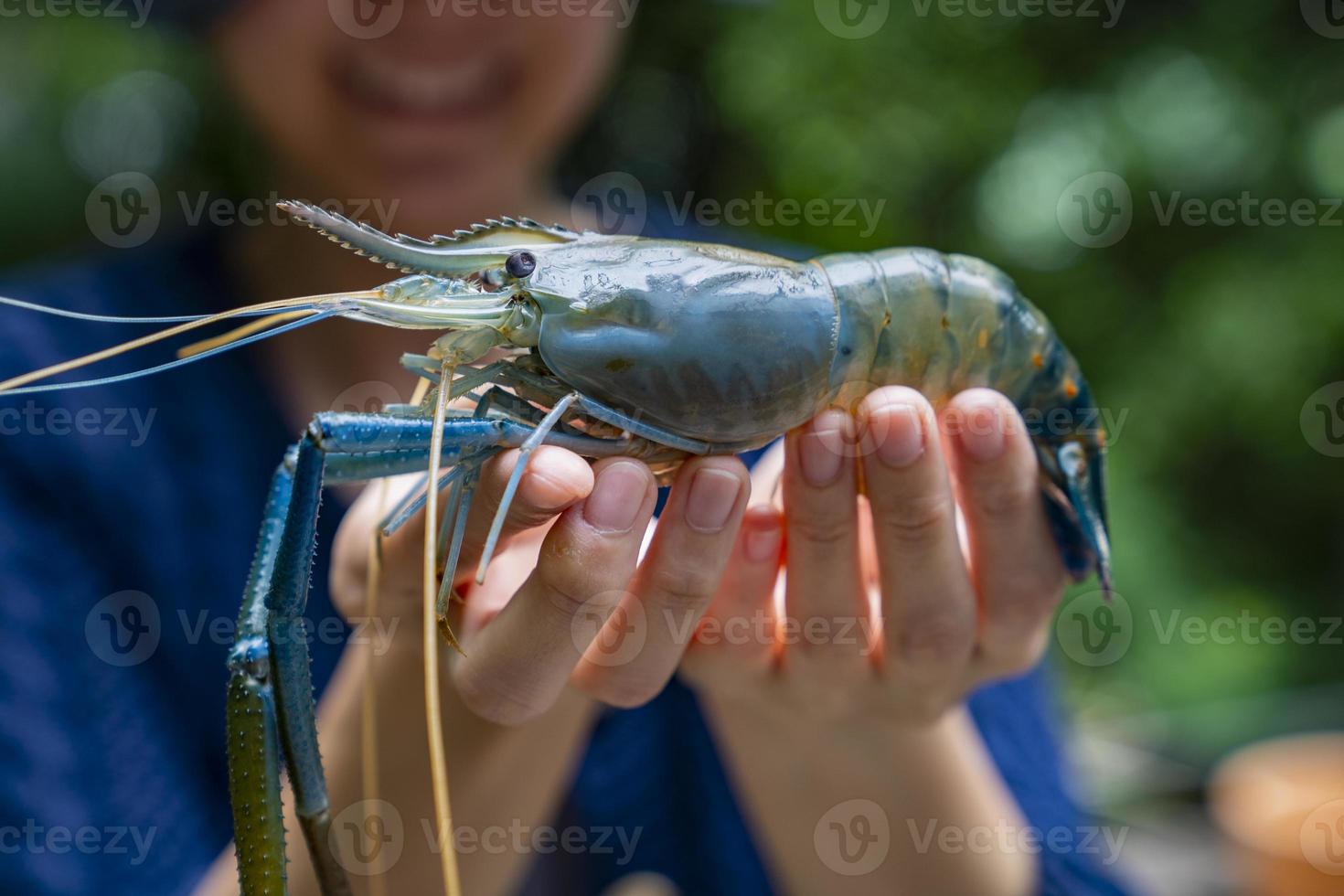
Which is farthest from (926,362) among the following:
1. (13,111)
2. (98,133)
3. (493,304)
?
(13,111)

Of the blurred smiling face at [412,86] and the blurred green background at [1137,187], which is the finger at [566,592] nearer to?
the blurred smiling face at [412,86]

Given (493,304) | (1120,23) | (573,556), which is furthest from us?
(1120,23)

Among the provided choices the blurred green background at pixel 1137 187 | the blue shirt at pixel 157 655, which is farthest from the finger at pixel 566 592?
the blurred green background at pixel 1137 187

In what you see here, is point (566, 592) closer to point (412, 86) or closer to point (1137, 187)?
point (412, 86)

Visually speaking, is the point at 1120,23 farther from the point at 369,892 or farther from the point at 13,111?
the point at 13,111

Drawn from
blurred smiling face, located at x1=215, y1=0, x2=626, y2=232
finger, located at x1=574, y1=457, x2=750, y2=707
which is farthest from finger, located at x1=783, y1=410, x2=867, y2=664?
blurred smiling face, located at x1=215, y1=0, x2=626, y2=232

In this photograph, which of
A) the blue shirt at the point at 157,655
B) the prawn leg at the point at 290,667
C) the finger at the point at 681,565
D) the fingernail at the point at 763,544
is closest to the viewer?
the prawn leg at the point at 290,667

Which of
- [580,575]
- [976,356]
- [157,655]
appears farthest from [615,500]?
[157,655]
